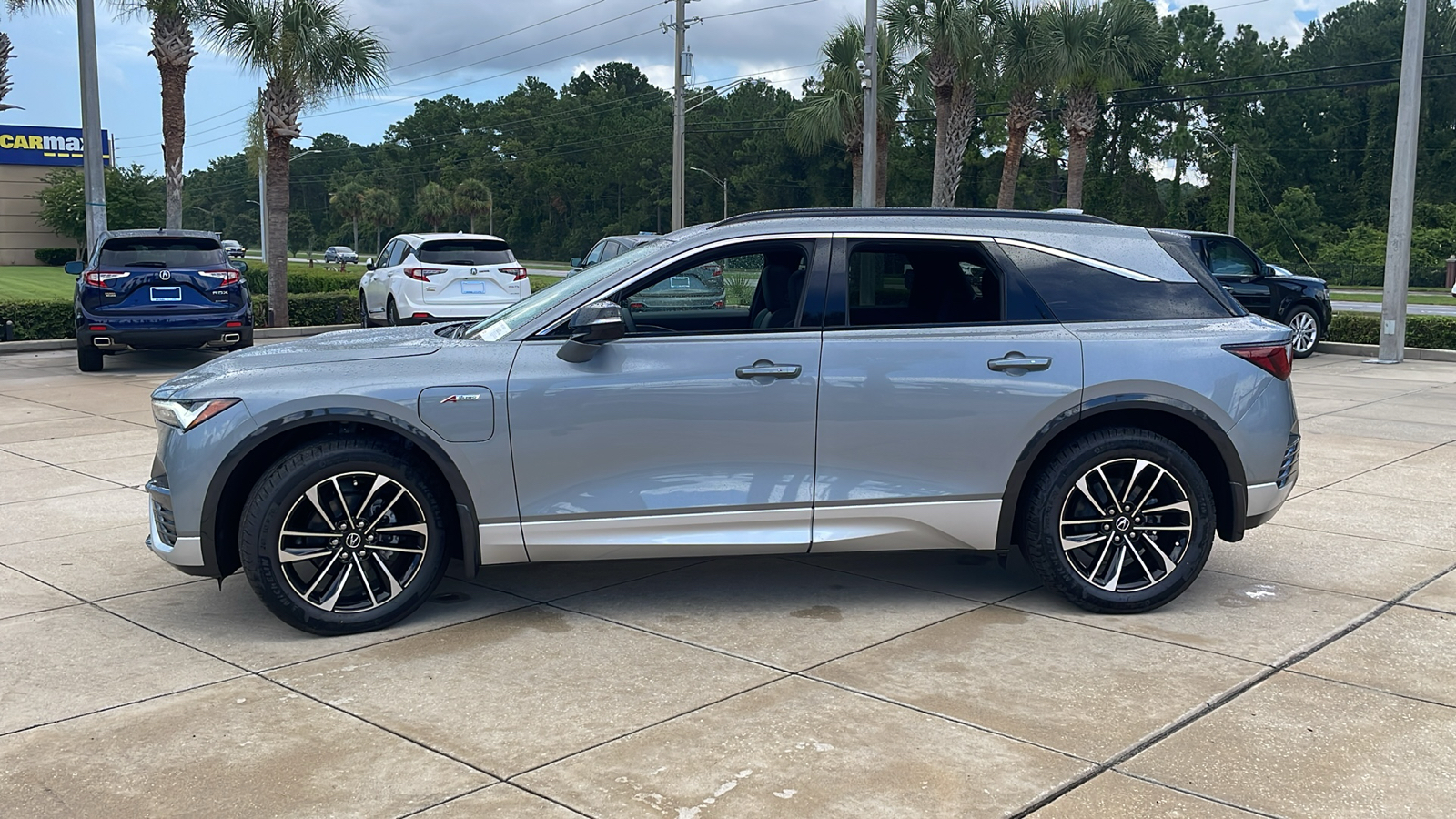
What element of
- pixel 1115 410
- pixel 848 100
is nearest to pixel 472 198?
pixel 848 100

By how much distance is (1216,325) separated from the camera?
5355mm

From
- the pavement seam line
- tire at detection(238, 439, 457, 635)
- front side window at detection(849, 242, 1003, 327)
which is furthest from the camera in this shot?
front side window at detection(849, 242, 1003, 327)

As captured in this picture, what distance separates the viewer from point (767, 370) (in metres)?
5.02

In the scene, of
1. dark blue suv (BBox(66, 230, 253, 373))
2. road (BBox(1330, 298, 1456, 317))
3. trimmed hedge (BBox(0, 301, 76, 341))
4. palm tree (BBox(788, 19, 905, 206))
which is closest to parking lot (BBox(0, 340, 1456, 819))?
dark blue suv (BBox(66, 230, 253, 373))

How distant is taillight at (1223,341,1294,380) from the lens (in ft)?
17.3

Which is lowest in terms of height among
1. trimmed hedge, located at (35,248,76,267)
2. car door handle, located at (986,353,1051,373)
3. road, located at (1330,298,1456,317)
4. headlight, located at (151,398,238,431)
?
headlight, located at (151,398,238,431)

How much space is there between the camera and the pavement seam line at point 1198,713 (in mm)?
3547

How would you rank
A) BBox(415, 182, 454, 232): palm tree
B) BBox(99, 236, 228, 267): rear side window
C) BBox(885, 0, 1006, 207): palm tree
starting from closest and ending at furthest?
1. BBox(99, 236, 228, 267): rear side window
2. BBox(885, 0, 1006, 207): palm tree
3. BBox(415, 182, 454, 232): palm tree

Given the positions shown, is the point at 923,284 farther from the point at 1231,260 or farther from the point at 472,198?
the point at 472,198

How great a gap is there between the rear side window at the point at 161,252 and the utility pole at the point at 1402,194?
52.5 ft

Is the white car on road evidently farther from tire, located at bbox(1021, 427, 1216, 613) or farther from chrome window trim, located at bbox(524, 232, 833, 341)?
tire, located at bbox(1021, 427, 1216, 613)

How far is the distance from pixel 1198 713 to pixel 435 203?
103236 millimetres

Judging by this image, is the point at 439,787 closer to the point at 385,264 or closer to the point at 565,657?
the point at 565,657

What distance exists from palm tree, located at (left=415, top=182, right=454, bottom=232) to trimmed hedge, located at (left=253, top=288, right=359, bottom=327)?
81428 mm
